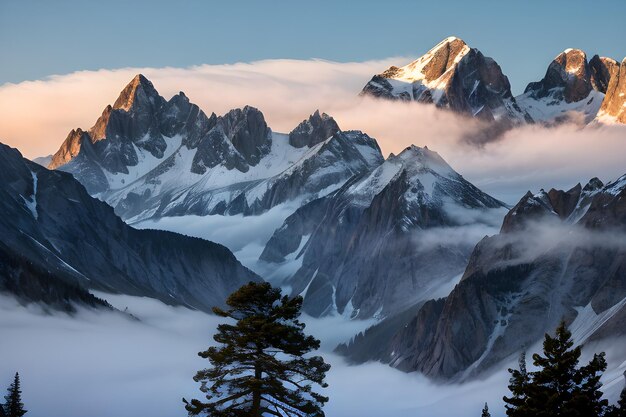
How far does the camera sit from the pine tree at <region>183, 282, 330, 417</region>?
7419 cm

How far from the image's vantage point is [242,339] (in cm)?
7450

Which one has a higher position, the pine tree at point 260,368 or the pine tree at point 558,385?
the pine tree at point 260,368

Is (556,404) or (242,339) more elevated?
(242,339)

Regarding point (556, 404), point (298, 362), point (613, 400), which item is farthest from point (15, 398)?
point (613, 400)

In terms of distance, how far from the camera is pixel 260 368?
74.8m

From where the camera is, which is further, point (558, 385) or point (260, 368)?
point (260, 368)

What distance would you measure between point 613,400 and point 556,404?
73.8 meters

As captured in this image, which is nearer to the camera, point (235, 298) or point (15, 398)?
point (235, 298)

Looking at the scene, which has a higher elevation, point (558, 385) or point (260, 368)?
point (260, 368)

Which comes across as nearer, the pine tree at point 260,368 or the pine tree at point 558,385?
the pine tree at point 558,385

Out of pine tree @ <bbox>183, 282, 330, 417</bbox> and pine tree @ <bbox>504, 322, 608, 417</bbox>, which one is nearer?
pine tree @ <bbox>504, 322, 608, 417</bbox>

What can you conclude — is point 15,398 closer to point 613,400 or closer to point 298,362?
point 298,362

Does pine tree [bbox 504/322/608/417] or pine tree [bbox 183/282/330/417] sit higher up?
pine tree [bbox 183/282/330/417]

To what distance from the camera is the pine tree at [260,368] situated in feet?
243
